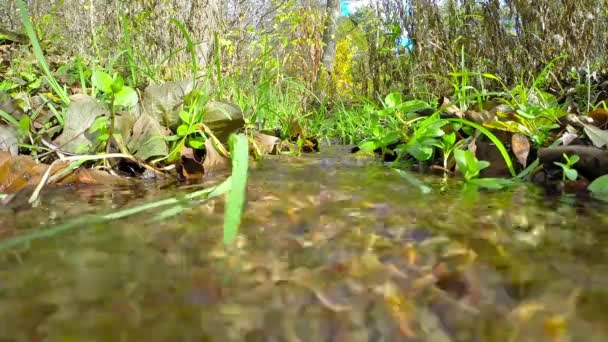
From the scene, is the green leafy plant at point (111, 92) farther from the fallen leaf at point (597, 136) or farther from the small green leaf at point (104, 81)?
the fallen leaf at point (597, 136)

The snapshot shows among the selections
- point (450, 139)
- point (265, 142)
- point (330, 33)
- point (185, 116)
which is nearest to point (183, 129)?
point (185, 116)

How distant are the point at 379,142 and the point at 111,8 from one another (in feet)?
8.84

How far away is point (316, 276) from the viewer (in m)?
0.45

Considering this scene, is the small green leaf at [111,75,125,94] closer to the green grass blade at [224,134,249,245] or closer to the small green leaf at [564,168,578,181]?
the green grass blade at [224,134,249,245]

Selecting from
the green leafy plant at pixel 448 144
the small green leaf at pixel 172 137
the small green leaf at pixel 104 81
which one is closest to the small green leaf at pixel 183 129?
the small green leaf at pixel 172 137

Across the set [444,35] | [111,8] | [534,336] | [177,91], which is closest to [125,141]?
[177,91]

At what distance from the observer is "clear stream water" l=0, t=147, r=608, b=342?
343 millimetres

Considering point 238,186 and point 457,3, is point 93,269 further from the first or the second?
point 457,3

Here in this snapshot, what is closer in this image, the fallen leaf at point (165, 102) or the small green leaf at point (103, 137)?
the small green leaf at point (103, 137)

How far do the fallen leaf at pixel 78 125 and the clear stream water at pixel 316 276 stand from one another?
2.15ft

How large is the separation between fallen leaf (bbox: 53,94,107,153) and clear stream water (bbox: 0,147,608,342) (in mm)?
655

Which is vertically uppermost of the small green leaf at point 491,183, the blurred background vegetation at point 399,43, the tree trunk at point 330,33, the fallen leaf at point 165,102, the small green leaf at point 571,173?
the tree trunk at point 330,33

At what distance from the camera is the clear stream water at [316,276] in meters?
0.34

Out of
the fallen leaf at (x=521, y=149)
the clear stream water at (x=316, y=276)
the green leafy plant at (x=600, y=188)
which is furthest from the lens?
the fallen leaf at (x=521, y=149)
